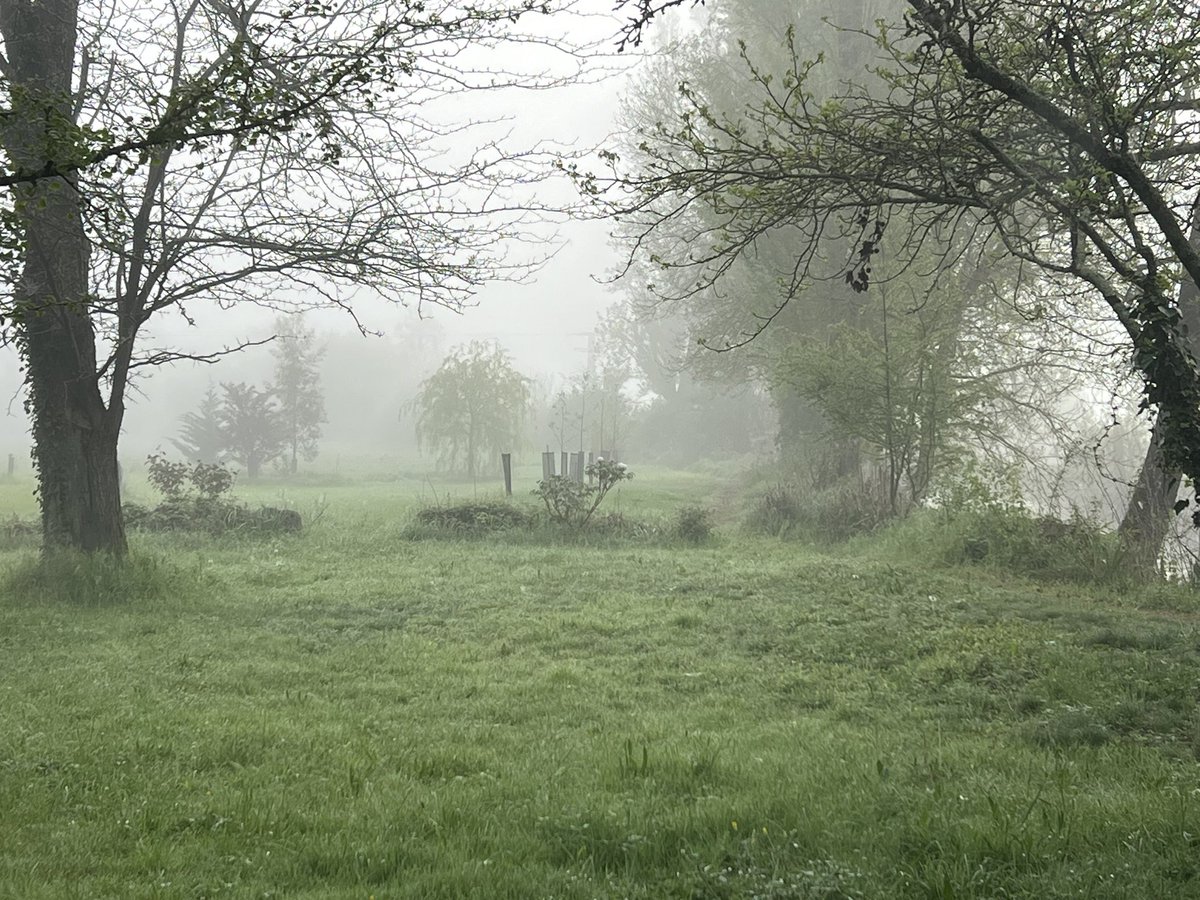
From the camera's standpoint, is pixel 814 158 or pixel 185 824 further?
pixel 814 158

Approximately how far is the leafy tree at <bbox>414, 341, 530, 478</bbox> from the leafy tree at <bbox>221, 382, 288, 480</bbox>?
29.1 feet

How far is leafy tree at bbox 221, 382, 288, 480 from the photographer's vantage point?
149ft

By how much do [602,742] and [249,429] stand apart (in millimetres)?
43922

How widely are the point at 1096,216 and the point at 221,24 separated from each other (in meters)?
10.4

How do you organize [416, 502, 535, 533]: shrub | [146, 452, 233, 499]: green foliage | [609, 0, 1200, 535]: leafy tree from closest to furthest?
1. [609, 0, 1200, 535]: leafy tree
2. [416, 502, 535, 533]: shrub
3. [146, 452, 233, 499]: green foliage

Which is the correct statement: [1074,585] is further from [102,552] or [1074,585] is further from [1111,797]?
[102,552]

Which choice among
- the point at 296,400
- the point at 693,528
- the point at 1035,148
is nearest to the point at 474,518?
the point at 693,528

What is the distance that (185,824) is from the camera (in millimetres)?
4090

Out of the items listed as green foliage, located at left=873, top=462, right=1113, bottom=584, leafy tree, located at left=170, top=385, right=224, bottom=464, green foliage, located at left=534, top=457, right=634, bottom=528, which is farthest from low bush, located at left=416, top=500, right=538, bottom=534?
leafy tree, located at left=170, top=385, right=224, bottom=464

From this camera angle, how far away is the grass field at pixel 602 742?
3539mm

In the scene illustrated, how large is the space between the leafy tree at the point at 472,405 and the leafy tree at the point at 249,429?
886 cm

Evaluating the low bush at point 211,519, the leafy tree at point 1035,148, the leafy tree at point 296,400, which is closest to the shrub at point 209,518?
the low bush at point 211,519

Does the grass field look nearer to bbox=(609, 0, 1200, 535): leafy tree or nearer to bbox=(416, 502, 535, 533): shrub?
bbox=(609, 0, 1200, 535): leafy tree

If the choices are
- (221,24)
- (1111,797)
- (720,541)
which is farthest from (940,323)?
(1111,797)
